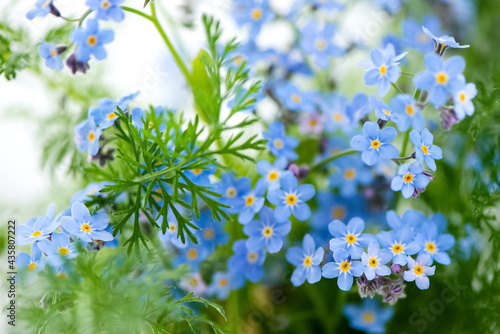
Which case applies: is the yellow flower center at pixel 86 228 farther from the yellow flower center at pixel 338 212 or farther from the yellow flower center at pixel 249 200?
the yellow flower center at pixel 338 212

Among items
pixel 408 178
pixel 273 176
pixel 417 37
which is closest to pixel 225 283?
pixel 273 176

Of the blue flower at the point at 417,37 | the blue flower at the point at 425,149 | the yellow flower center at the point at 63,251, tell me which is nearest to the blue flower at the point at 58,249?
the yellow flower center at the point at 63,251

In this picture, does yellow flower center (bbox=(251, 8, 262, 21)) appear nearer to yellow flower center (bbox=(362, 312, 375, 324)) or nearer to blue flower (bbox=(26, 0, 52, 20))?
blue flower (bbox=(26, 0, 52, 20))

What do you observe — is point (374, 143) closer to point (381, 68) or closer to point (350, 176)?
point (381, 68)

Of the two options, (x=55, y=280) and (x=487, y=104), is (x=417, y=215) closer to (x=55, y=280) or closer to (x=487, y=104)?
(x=487, y=104)

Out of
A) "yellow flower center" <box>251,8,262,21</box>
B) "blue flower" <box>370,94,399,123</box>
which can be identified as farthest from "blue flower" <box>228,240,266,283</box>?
"yellow flower center" <box>251,8,262,21</box>
